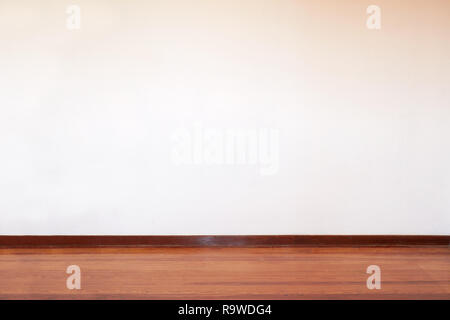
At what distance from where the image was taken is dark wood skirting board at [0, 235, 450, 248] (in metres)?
3.16

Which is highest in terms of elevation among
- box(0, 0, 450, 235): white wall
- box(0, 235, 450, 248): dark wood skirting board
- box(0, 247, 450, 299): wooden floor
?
box(0, 0, 450, 235): white wall

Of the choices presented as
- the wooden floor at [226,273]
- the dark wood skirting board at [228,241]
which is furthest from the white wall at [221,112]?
the wooden floor at [226,273]

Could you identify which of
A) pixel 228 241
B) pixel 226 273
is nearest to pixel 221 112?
pixel 228 241

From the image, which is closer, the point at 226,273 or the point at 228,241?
the point at 226,273

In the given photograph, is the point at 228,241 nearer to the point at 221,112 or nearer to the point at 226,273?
the point at 226,273

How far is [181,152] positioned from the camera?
124 inches

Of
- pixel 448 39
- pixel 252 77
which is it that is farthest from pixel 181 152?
pixel 448 39

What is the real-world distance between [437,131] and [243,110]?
1.57m

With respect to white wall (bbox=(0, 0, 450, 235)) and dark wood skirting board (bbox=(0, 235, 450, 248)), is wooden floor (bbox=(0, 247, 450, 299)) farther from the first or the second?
white wall (bbox=(0, 0, 450, 235))

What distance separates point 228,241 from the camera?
320cm

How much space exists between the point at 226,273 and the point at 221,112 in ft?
4.12

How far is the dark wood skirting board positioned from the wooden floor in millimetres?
92

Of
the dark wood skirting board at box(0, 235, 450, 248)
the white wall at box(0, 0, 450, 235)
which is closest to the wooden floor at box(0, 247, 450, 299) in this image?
the dark wood skirting board at box(0, 235, 450, 248)

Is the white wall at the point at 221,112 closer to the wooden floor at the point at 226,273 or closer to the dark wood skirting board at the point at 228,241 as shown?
the dark wood skirting board at the point at 228,241
